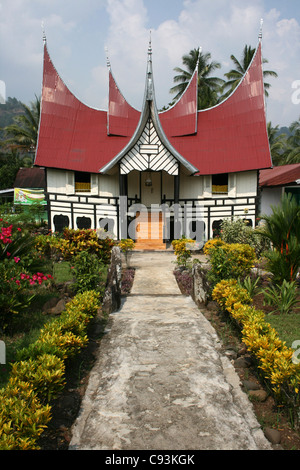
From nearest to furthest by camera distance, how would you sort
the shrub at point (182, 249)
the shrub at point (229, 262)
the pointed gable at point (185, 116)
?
the shrub at point (229, 262) → the shrub at point (182, 249) → the pointed gable at point (185, 116)

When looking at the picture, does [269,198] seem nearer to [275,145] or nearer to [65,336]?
[275,145]

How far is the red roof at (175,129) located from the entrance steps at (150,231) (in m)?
3.07

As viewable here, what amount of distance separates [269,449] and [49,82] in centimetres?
1833

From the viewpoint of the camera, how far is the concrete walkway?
143 inches

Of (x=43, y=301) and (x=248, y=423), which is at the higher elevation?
(x=43, y=301)

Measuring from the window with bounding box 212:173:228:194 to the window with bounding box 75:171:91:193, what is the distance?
6213mm

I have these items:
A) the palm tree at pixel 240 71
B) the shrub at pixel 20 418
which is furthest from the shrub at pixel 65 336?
the palm tree at pixel 240 71

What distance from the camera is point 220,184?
1688 cm

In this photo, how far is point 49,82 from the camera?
682 inches

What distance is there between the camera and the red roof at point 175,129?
16047 mm

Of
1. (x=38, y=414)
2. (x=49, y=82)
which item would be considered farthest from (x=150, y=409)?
(x=49, y=82)

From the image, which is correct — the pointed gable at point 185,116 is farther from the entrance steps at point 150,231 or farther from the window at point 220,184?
the entrance steps at point 150,231

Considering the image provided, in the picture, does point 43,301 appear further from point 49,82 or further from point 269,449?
point 49,82

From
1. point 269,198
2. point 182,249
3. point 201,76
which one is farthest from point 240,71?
point 182,249
